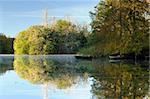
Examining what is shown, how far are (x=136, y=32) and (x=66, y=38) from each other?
135 ft

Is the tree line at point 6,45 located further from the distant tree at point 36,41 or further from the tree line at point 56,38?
the tree line at point 56,38

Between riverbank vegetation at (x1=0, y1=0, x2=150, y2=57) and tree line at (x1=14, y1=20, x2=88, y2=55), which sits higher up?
riverbank vegetation at (x1=0, y1=0, x2=150, y2=57)

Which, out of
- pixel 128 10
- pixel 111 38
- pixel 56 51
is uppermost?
pixel 128 10

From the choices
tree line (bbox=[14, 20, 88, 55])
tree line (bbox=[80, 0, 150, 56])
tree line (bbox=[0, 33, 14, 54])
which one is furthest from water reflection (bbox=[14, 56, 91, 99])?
tree line (bbox=[0, 33, 14, 54])

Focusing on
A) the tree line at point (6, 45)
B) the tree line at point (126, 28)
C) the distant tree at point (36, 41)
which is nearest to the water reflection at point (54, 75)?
the tree line at point (126, 28)

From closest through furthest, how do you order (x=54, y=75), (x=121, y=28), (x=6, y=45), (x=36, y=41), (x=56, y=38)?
(x=54, y=75) → (x=121, y=28) → (x=56, y=38) → (x=36, y=41) → (x=6, y=45)

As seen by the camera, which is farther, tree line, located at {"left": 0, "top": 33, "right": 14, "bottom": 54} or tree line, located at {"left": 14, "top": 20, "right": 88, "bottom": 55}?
tree line, located at {"left": 0, "top": 33, "right": 14, "bottom": 54}

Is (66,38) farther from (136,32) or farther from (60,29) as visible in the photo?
(136,32)

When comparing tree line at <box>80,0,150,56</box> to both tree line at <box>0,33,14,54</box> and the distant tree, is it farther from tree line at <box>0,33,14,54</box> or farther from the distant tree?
tree line at <box>0,33,14,54</box>

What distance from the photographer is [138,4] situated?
3394cm

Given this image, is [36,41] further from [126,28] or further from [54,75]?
[54,75]

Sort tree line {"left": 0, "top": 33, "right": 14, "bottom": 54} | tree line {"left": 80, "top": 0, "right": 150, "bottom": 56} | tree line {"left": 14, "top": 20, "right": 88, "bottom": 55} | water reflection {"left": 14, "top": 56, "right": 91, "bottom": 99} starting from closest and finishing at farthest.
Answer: water reflection {"left": 14, "top": 56, "right": 91, "bottom": 99}, tree line {"left": 80, "top": 0, "right": 150, "bottom": 56}, tree line {"left": 14, "top": 20, "right": 88, "bottom": 55}, tree line {"left": 0, "top": 33, "right": 14, "bottom": 54}

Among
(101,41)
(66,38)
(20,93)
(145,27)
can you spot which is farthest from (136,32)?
(66,38)

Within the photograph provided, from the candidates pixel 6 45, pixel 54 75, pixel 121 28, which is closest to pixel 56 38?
pixel 6 45
